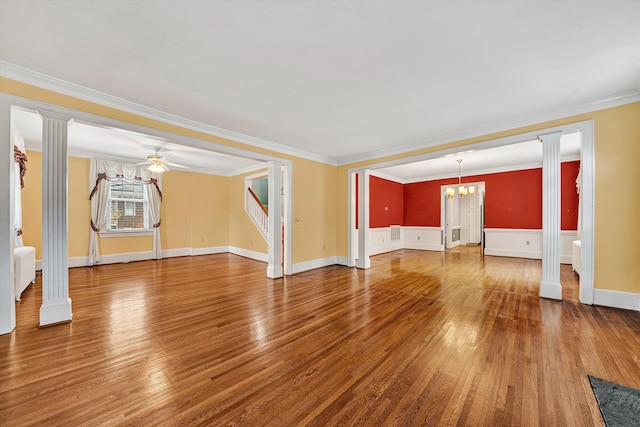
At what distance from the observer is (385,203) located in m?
8.22

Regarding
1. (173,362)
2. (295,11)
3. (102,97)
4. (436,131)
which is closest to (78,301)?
(173,362)

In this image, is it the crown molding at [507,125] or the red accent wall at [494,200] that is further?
the red accent wall at [494,200]

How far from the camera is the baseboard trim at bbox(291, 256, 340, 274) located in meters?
5.22

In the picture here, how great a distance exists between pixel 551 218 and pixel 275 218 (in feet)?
14.7

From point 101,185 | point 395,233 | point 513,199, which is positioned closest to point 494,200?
point 513,199

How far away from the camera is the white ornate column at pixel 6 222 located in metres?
2.40

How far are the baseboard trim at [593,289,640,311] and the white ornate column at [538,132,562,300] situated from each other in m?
0.35

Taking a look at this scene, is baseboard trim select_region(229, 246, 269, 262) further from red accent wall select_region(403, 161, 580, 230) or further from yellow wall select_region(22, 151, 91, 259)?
red accent wall select_region(403, 161, 580, 230)

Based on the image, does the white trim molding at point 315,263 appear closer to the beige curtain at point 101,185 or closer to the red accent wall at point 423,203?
the red accent wall at point 423,203

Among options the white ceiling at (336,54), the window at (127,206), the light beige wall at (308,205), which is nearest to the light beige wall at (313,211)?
the light beige wall at (308,205)

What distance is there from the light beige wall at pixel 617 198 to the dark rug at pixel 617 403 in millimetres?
2209

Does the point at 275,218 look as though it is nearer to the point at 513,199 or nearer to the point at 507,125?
the point at 507,125

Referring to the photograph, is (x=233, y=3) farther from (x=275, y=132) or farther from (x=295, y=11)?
(x=275, y=132)

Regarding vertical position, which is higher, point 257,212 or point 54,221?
point 257,212
